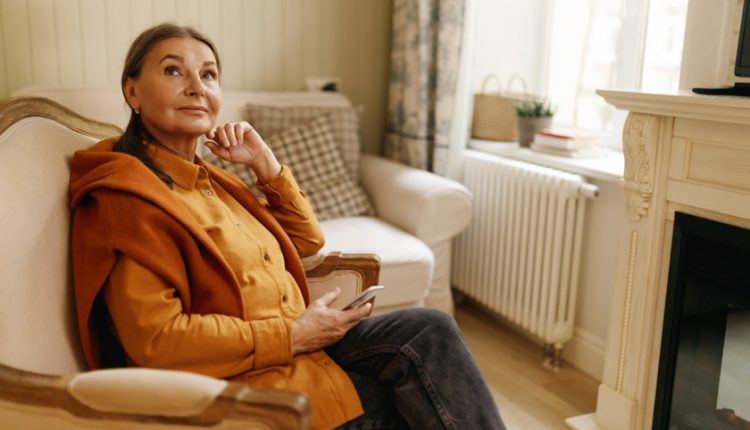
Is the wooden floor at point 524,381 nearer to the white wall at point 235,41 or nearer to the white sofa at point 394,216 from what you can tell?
the white sofa at point 394,216

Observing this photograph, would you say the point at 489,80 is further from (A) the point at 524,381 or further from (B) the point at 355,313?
(B) the point at 355,313

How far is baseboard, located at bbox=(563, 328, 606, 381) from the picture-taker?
2.61 meters

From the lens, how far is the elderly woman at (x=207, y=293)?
1241mm

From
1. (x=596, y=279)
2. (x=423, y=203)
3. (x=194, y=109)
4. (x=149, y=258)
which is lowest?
(x=596, y=279)

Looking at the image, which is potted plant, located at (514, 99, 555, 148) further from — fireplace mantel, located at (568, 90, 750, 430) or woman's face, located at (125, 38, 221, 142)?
woman's face, located at (125, 38, 221, 142)

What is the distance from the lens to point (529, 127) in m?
2.95

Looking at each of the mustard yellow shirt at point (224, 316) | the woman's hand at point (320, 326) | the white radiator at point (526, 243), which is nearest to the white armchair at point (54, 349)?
the mustard yellow shirt at point (224, 316)

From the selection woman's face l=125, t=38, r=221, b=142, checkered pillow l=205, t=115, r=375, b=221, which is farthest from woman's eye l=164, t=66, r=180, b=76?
checkered pillow l=205, t=115, r=375, b=221

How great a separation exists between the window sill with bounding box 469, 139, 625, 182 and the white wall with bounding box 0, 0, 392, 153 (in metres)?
0.75

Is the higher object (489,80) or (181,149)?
(489,80)

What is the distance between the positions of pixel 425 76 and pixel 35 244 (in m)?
2.17

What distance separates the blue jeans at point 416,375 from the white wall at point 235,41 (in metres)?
1.92

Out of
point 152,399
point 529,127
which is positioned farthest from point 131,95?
point 529,127

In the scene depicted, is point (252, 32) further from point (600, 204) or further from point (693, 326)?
point (693, 326)
